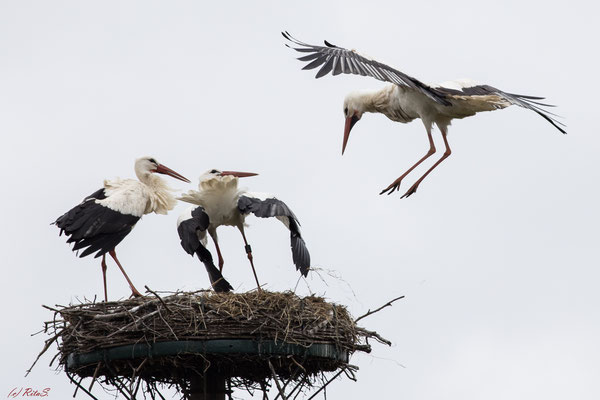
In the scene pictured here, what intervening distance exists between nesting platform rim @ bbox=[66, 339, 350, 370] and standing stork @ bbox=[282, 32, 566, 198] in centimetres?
200

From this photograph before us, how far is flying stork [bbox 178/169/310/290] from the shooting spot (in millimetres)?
10281

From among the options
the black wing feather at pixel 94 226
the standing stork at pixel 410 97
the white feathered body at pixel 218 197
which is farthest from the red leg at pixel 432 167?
the black wing feather at pixel 94 226

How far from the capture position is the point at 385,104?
11.3 metres

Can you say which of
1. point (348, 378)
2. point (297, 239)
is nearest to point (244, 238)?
point (297, 239)

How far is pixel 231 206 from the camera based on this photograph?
34.9 ft

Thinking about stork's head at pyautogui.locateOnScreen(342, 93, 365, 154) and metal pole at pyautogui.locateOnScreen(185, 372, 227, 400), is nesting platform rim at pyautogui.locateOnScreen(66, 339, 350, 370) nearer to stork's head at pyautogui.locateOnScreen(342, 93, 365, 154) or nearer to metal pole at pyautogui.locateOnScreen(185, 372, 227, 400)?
metal pole at pyautogui.locateOnScreen(185, 372, 227, 400)

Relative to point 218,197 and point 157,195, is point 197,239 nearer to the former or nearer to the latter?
point 218,197

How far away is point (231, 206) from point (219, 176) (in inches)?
11.1

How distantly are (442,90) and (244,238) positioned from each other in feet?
7.67

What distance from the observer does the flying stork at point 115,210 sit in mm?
9953

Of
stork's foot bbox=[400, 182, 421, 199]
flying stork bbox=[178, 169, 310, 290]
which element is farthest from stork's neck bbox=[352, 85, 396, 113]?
flying stork bbox=[178, 169, 310, 290]

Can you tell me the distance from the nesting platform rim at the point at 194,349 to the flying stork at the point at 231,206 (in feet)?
4.91

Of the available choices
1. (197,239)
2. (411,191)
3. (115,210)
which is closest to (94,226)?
(115,210)

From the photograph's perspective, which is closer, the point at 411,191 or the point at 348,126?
the point at 411,191
